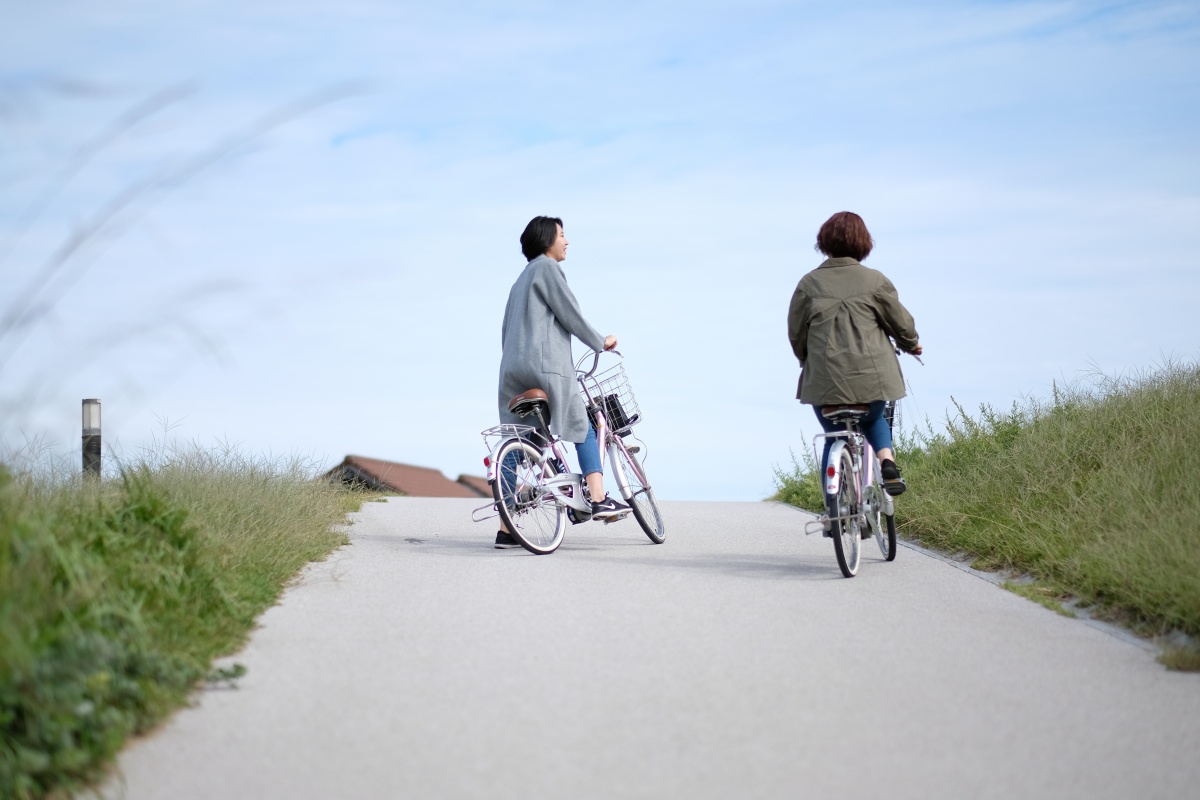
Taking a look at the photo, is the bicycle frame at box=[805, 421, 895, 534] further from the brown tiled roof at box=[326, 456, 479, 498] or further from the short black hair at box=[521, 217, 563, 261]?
the brown tiled roof at box=[326, 456, 479, 498]

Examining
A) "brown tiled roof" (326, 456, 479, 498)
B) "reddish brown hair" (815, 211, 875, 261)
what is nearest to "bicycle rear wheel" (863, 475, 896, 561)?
"reddish brown hair" (815, 211, 875, 261)

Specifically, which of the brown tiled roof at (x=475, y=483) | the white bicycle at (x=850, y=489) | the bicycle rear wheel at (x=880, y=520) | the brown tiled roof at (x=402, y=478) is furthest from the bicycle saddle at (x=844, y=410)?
the brown tiled roof at (x=475, y=483)

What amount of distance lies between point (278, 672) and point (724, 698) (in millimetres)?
1900

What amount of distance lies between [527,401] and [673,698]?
433 centimetres

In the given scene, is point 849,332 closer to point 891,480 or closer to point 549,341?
point 891,480

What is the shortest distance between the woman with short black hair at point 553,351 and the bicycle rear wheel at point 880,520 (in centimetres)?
182

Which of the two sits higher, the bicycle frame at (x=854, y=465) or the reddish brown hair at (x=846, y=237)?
the reddish brown hair at (x=846, y=237)

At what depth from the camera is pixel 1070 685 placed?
17.3ft

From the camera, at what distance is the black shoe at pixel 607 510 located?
903cm

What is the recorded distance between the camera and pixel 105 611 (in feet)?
14.9

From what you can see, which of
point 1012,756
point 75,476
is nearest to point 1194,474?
point 1012,756

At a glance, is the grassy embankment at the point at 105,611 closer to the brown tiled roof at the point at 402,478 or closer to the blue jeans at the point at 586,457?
the blue jeans at the point at 586,457

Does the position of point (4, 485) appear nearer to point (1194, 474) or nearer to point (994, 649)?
point (994, 649)

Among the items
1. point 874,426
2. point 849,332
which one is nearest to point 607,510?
point 874,426
